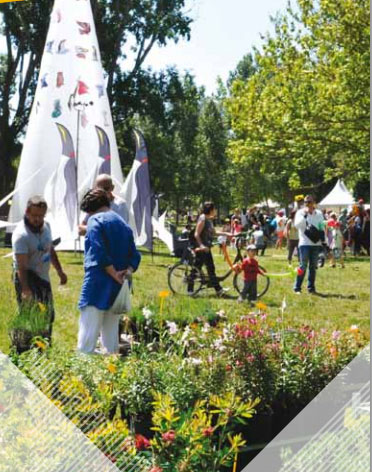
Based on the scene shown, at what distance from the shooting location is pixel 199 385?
270 cm

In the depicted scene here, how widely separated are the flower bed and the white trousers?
2.54 feet

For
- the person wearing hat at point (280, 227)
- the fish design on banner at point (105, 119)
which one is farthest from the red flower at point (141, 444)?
the person wearing hat at point (280, 227)

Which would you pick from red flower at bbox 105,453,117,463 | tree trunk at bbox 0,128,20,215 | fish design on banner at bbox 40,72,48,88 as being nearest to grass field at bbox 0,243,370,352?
tree trunk at bbox 0,128,20,215

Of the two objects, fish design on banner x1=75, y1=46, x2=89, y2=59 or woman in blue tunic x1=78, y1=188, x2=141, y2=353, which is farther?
fish design on banner x1=75, y1=46, x2=89, y2=59

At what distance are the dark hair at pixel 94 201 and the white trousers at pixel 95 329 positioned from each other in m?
0.55

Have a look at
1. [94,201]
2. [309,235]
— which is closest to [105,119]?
[309,235]

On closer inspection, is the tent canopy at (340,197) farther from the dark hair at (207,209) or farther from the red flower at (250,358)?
the red flower at (250,358)

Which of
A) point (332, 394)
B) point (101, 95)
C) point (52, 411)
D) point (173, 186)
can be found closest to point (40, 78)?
point (101, 95)

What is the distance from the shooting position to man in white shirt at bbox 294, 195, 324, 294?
8922mm

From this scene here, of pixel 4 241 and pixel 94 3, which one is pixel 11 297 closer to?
pixel 4 241

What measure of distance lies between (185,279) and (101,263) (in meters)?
4.73

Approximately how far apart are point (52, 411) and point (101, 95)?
6.10m

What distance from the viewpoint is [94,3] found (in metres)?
8.09

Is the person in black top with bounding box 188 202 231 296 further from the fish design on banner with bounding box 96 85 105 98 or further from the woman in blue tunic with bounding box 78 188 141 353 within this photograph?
the woman in blue tunic with bounding box 78 188 141 353
